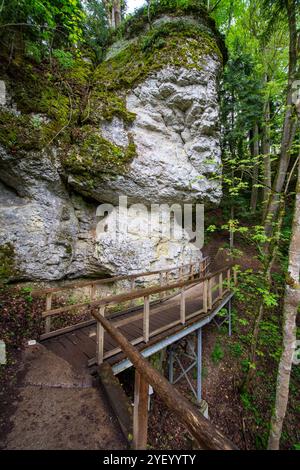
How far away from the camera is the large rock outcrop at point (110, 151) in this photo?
18.7 feet

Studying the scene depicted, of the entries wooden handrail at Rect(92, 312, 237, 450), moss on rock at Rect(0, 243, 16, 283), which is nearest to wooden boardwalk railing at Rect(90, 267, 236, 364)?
wooden handrail at Rect(92, 312, 237, 450)

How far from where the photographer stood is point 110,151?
22.5 feet

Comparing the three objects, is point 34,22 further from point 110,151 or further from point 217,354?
point 217,354

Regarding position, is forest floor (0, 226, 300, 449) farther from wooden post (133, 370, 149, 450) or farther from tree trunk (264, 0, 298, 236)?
tree trunk (264, 0, 298, 236)

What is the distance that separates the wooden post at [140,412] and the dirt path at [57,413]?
220 mm

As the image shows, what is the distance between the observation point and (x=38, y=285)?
19.3ft

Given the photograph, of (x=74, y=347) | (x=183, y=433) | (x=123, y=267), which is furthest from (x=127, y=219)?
(x=183, y=433)

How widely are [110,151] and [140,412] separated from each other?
6.96 metres

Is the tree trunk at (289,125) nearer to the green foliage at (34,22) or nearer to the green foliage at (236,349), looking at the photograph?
the green foliage at (236,349)

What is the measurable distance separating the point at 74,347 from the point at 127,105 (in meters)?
8.18

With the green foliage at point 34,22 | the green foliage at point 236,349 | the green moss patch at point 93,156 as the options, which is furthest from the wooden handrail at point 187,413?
the green foliage at point 34,22

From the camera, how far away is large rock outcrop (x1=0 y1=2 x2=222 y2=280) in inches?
225

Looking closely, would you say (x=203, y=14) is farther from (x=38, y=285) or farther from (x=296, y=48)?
(x=38, y=285)

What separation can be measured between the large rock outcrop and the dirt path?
3.52m
